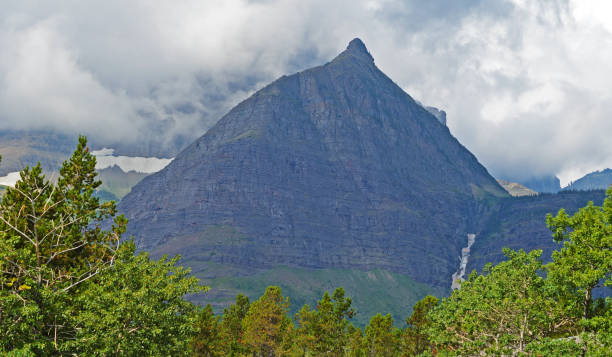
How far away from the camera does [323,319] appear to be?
110312mm

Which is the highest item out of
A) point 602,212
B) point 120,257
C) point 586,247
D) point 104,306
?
point 602,212

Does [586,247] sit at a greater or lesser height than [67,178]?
lesser

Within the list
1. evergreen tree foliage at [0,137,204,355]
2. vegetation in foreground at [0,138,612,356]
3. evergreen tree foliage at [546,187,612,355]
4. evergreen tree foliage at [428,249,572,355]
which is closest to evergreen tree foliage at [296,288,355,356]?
vegetation in foreground at [0,138,612,356]

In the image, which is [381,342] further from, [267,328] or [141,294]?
[141,294]

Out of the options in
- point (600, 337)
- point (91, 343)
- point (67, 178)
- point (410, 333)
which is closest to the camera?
point (600, 337)

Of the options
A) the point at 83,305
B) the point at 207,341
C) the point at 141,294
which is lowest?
the point at 207,341

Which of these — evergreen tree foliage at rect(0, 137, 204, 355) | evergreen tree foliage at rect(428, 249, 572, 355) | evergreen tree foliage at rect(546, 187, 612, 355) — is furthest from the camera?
evergreen tree foliage at rect(428, 249, 572, 355)

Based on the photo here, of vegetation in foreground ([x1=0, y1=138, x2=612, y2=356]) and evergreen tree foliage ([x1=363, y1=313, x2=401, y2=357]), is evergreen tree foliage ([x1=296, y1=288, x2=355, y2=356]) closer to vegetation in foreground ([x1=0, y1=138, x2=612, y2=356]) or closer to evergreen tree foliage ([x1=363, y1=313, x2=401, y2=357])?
evergreen tree foliage ([x1=363, y1=313, x2=401, y2=357])

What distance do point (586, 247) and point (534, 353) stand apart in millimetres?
9090

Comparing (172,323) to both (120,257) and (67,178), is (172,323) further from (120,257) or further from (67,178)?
(67,178)

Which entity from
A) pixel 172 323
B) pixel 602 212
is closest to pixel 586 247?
pixel 602 212

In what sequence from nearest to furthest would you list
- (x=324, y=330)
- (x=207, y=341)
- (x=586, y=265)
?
(x=586, y=265)
(x=207, y=341)
(x=324, y=330)

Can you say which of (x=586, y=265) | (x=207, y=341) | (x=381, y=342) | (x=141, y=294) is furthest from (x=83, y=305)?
(x=381, y=342)

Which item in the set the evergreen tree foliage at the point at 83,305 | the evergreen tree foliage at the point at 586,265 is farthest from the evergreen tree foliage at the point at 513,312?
the evergreen tree foliage at the point at 83,305
